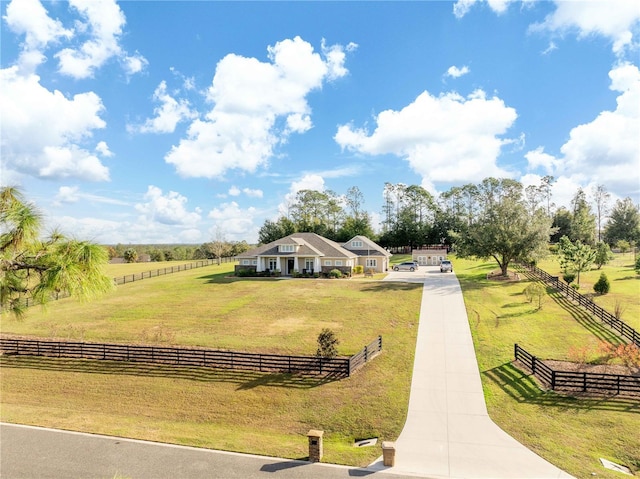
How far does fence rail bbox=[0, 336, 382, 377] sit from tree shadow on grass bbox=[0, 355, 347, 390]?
0.34 meters

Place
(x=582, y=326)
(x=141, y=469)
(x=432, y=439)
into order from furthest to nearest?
(x=582, y=326), (x=432, y=439), (x=141, y=469)

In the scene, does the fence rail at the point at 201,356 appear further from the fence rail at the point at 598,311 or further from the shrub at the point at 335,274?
the shrub at the point at 335,274

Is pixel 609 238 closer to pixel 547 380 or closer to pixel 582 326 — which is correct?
pixel 582 326

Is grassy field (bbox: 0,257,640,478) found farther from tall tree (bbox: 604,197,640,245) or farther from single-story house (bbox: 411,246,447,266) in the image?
tall tree (bbox: 604,197,640,245)

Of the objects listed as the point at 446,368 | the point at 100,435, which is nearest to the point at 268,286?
the point at 446,368

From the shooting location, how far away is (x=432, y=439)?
41.8 ft

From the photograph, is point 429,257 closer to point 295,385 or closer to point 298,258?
point 298,258

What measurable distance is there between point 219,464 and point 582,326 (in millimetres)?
25336

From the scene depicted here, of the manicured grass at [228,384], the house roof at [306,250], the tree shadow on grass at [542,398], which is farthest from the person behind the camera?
the house roof at [306,250]

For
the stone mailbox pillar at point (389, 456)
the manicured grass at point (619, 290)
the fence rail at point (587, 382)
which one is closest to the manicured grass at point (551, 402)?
the fence rail at point (587, 382)

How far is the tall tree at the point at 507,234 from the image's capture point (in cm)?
4078

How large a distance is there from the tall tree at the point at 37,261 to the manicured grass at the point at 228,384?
8.53m

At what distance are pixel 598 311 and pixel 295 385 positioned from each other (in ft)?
79.9

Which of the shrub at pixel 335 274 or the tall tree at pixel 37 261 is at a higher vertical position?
the tall tree at pixel 37 261
